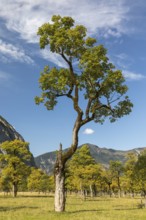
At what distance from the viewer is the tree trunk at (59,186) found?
2898cm

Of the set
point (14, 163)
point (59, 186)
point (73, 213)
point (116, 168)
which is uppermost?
point (116, 168)

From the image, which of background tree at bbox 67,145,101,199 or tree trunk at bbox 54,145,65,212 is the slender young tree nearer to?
tree trunk at bbox 54,145,65,212

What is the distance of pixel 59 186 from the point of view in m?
29.4

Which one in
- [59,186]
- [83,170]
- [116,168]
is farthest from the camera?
[116,168]

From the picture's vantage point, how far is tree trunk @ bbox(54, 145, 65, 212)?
2898 cm

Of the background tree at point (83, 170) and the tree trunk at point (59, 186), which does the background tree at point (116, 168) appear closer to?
the background tree at point (83, 170)

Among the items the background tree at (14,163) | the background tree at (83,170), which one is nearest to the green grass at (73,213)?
the background tree at (14,163)

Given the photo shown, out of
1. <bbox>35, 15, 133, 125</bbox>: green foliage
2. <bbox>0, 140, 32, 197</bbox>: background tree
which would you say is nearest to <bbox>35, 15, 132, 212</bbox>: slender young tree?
<bbox>35, 15, 133, 125</bbox>: green foliage

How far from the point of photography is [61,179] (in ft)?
97.0

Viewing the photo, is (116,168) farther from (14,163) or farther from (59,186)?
(59,186)

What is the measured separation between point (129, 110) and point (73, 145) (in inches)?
312

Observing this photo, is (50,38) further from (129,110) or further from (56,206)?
(56,206)

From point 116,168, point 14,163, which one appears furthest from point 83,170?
point 116,168

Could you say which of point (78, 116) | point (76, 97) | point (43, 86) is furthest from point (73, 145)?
point (43, 86)
